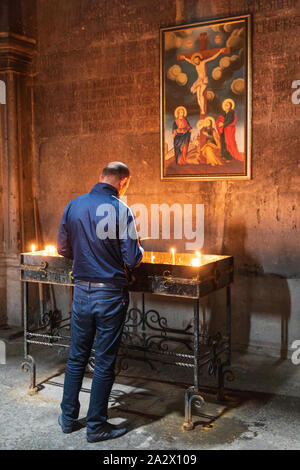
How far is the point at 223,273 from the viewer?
201 inches

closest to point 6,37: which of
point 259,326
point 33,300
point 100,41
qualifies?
point 100,41

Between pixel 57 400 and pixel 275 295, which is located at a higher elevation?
pixel 275 295

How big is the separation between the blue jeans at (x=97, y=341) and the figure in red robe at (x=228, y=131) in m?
2.78

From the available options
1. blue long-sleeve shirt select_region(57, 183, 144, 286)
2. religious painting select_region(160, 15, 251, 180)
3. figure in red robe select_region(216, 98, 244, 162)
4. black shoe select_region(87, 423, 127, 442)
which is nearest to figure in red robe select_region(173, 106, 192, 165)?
religious painting select_region(160, 15, 251, 180)

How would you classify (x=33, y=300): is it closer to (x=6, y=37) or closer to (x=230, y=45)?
(x=6, y=37)

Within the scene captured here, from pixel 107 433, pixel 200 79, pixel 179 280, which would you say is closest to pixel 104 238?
pixel 179 280

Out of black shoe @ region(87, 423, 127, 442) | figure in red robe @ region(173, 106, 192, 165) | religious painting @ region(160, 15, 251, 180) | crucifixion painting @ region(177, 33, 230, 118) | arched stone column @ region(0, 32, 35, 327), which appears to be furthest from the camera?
arched stone column @ region(0, 32, 35, 327)

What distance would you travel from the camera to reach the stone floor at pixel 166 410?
3980 mm

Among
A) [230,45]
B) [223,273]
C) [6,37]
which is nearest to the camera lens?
[223,273]

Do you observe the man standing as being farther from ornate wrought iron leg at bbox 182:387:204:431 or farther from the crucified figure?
the crucified figure

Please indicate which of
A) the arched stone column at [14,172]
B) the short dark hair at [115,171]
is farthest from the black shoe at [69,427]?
the arched stone column at [14,172]

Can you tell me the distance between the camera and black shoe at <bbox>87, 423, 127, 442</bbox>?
3969 millimetres
